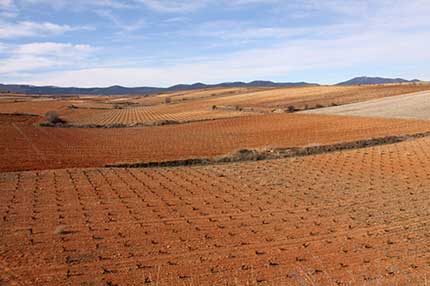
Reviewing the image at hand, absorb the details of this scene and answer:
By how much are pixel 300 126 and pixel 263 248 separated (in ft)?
120

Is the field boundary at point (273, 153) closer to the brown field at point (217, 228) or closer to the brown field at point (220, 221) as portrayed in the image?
the brown field at point (220, 221)

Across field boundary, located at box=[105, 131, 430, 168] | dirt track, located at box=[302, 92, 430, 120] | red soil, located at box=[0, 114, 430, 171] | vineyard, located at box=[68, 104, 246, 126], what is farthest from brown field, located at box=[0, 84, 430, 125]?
field boundary, located at box=[105, 131, 430, 168]

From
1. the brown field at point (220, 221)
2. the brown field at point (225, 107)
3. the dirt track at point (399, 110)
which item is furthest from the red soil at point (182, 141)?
the brown field at point (225, 107)

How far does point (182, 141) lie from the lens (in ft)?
124

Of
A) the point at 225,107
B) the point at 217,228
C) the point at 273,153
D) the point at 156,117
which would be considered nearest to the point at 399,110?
the point at 273,153

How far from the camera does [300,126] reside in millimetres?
46500

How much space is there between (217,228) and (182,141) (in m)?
25.7

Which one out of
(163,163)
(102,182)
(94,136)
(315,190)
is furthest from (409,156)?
(94,136)

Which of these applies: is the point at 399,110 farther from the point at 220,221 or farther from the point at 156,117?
the point at 220,221

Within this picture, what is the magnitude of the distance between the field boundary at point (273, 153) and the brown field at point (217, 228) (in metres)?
4.17

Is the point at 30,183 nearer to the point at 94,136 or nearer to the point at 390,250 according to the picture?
the point at 390,250

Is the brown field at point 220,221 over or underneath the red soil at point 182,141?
over

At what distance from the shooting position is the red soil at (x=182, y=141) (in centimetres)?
2744

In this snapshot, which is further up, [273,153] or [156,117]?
[273,153]
